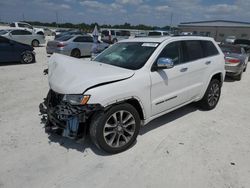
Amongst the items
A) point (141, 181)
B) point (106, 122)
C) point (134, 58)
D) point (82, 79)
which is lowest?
point (141, 181)

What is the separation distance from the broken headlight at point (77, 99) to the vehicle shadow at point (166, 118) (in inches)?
60.8

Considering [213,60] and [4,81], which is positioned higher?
[213,60]

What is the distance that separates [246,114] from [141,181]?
146 inches

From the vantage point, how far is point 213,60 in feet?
16.5

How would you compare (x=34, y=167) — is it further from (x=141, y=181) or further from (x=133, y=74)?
(x=133, y=74)

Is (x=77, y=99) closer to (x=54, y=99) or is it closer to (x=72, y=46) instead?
(x=54, y=99)

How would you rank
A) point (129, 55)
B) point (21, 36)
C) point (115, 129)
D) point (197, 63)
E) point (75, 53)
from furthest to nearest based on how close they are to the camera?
point (21, 36)
point (75, 53)
point (197, 63)
point (129, 55)
point (115, 129)

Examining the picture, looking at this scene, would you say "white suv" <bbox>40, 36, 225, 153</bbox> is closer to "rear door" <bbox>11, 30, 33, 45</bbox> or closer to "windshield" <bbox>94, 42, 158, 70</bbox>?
"windshield" <bbox>94, 42, 158, 70</bbox>

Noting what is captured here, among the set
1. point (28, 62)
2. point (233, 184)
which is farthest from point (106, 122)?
point (28, 62)

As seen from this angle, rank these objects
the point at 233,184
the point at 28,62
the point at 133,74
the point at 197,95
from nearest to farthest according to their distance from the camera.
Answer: the point at 233,184 → the point at 133,74 → the point at 197,95 → the point at 28,62

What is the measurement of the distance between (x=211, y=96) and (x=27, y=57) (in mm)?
9635

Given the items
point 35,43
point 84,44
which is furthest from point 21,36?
point 84,44

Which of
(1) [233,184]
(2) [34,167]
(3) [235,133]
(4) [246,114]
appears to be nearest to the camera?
(1) [233,184]

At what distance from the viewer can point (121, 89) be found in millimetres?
3133
